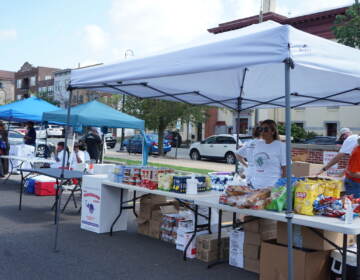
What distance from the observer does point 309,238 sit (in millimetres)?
4332

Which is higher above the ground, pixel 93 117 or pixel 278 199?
pixel 93 117

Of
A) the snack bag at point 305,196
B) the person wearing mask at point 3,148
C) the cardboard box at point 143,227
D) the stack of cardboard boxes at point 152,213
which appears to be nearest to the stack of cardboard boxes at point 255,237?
the snack bag at point 305,196

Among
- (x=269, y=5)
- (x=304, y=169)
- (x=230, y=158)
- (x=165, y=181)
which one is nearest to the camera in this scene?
(x=165, y=181)

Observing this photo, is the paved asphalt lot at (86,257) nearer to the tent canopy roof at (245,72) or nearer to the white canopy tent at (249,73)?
the white canopy tent at (249,73)

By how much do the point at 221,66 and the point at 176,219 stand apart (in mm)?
2775

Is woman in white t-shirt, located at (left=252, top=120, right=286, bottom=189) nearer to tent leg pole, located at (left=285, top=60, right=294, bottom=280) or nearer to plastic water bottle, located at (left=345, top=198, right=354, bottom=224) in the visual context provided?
tent leg pole, located at (left=285, top=60, right=294, bottom=280)

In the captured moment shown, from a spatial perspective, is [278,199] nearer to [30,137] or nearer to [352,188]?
[352,188]

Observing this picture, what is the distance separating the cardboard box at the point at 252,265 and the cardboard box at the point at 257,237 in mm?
219

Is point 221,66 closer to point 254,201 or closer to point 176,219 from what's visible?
point 254,201

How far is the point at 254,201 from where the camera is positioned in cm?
436

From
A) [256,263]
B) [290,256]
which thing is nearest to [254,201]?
[290,256]

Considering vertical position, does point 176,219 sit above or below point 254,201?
below

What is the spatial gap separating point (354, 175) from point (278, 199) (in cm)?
213

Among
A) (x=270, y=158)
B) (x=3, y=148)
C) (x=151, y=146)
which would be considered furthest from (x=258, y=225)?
(x=151, y=146)
